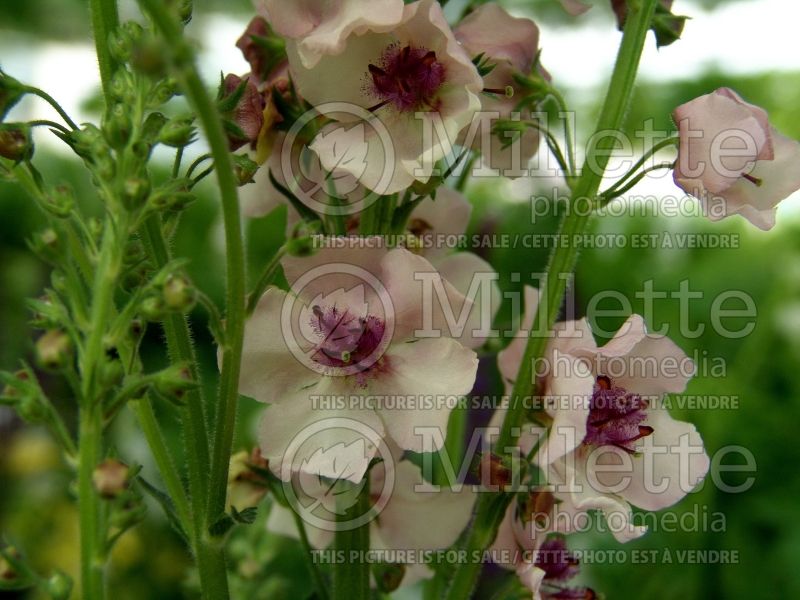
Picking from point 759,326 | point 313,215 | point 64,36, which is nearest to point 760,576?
point 759,326

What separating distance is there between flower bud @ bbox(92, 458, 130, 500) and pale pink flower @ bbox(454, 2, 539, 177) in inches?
10.2

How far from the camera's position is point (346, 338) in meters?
0.46

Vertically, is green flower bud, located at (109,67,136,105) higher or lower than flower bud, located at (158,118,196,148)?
higher

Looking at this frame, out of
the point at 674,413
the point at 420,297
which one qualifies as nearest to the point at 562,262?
the point at 420,297

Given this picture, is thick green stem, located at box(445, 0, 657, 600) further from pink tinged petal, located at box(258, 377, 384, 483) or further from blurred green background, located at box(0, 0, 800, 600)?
blurred green background, located at box(0, 0, 800, 600)

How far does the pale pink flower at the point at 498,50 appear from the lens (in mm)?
488

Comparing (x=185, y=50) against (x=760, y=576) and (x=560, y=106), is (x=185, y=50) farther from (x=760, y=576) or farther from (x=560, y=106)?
(x=760, y=576)

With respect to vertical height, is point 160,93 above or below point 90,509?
above

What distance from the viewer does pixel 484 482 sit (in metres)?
0.45

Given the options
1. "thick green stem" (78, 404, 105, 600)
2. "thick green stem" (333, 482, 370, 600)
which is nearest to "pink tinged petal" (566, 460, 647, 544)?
"thick green stem" (333, 482, 370, 600)

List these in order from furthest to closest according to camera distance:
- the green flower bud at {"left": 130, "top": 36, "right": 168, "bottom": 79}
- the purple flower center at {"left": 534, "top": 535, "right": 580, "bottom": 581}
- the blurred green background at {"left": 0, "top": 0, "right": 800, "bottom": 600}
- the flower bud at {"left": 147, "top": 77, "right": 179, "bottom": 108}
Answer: the blurred green background at {"left": 0, "top": 0, "right": 800, "bottom": 600} < the purple flower center at {"left": 534, "top": 535, "right": 580, "bottom": 581} < the flower bud at {"left": 147, "top": 77, "right": 179, "bottom": 108} < the green flower bud at {"left": 130, "top": 36, "right": 168, "bottom": 79}

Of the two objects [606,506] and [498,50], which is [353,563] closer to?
[606,506]

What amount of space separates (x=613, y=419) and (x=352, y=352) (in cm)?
14

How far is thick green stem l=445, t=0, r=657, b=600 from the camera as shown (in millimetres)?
456
